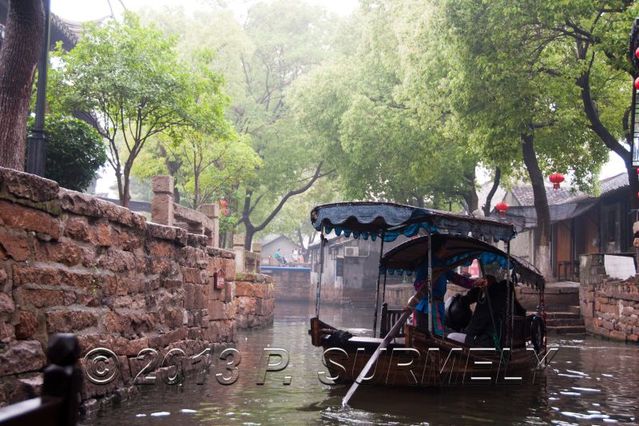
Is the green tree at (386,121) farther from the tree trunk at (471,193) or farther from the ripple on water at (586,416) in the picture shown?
the ripple on water at (586,416)

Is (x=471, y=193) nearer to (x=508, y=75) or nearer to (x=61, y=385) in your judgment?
(x=508, y=75)

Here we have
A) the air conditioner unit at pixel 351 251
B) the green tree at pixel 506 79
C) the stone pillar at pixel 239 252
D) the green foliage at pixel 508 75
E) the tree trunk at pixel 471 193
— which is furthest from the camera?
the air conditioner unit at pixel 351 251

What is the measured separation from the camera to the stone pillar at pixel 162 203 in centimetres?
1070

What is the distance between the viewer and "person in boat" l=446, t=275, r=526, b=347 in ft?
35.3

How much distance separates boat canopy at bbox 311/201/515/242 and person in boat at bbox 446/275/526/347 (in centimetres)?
87

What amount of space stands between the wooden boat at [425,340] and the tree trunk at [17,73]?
4.22m

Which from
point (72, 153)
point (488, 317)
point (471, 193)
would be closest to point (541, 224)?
point (471, 193)

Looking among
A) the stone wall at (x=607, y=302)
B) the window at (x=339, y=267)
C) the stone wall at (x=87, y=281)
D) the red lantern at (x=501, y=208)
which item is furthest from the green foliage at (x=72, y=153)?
the window at (x=339, y=267)

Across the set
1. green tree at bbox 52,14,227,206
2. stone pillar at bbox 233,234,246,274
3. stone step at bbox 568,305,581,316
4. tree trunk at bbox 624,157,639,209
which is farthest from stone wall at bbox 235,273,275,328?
tree trunk at bbox 624,157,639,209

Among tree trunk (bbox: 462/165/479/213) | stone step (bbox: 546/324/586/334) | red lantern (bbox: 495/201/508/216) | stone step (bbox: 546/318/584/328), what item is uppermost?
tree trunk (bbox: 462/165/479/213)

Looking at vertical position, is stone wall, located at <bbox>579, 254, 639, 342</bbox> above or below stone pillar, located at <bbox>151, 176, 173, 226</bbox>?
below

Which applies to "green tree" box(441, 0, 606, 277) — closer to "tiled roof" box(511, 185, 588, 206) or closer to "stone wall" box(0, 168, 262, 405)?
"stone wall" box(0, 168, 262, 405)

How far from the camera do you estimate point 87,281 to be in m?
7.08

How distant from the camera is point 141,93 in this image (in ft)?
53.6
